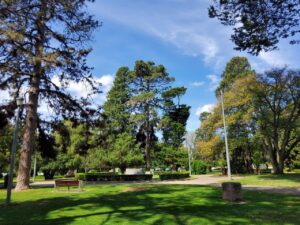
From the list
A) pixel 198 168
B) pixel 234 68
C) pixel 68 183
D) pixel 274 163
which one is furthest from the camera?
pixel 234 68

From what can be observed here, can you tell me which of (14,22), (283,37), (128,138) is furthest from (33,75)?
(128,138)

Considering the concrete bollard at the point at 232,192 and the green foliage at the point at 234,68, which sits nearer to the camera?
the concrete bollard at the point at 232,192

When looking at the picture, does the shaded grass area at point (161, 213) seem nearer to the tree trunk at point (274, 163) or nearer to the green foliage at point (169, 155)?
the tree trunk at point (274, 163)

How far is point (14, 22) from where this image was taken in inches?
605

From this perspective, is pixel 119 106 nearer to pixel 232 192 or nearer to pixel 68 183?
pixel 68 183

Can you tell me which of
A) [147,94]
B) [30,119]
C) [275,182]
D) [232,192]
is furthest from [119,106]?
[232,192]

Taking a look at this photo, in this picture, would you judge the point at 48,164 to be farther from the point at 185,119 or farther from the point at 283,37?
the point at 283,37

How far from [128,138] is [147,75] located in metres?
14.6

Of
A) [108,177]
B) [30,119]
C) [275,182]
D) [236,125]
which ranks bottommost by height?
[275,182]

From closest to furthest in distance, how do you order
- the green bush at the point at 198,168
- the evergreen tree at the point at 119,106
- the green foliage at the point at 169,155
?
the green foliage at the point at 169,155
the green bush at the point at 198,168
the evergreen tree at the point at 119,106

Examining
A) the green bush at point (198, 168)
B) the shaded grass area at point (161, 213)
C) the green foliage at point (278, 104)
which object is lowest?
the shaded grass area at point (161, 213)

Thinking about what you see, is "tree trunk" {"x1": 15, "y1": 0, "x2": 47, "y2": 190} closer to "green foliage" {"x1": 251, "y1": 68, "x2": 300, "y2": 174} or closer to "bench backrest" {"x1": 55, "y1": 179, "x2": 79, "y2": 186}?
"bench backrest" {"x1": 55, "y1": 179, "x2": 79, "y2": 186}

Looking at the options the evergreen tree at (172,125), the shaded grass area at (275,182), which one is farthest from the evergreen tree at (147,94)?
the shaded grass area at (275,182)

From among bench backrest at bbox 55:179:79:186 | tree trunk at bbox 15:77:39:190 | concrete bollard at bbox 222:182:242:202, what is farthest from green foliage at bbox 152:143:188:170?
concrete bollard at bbox 222:182:242:202
